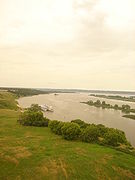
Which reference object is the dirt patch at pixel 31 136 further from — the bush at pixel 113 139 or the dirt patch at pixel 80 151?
the bush at pixel 113 139

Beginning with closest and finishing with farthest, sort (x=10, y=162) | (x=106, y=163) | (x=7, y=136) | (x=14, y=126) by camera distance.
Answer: (x=10, y=162) < (x=106, y=163) < (x=7, y=136) < (x=14, y=126)

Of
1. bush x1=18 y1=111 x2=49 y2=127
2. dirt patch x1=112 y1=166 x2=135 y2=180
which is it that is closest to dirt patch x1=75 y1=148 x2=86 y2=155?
dirt patch x1=112 y1=166 x2=135 y2=180

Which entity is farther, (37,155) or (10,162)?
(37,155)

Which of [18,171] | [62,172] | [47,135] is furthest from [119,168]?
[47,135]

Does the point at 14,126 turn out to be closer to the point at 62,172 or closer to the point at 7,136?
the point at 7,136

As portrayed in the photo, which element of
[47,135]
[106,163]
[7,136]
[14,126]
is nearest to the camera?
[106,163]

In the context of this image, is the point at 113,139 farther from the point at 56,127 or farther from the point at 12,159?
the point at 12,159

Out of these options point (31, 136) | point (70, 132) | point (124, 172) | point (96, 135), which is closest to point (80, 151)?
point (70, 132)

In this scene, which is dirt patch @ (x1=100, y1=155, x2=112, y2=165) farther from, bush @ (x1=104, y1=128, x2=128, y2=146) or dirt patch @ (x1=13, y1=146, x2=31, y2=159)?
dirt patch @ (x1=13, y1=146, x2=31, y2=159)
